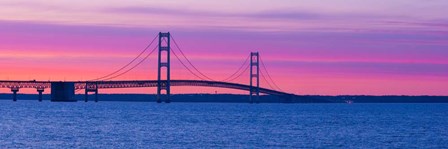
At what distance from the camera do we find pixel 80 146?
4509cm

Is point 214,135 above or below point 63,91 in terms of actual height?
below

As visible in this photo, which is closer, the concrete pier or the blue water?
the blue water

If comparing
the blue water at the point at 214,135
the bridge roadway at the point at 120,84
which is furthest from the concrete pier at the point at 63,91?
the blue water at the point at 214,135

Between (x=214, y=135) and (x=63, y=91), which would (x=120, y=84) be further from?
(x=214, y=135)

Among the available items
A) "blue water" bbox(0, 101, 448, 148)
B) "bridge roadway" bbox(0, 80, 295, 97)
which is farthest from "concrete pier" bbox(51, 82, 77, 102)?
"blue water" bbox(0, 101, 448, 148)

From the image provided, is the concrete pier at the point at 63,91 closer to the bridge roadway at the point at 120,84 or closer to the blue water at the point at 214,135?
the bridge roadway at the point at 120,84

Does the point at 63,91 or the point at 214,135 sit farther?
the point at 63,91

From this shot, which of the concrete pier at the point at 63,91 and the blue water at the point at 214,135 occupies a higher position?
the concrete pier at the point at 63,91

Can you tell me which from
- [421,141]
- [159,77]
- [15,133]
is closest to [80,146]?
[15,133]

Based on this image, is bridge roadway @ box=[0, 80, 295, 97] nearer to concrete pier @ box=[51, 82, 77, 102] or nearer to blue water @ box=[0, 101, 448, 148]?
concrete pier @ box=[51, 82, 77, 102]

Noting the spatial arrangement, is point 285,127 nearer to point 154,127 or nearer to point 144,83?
point 154,127

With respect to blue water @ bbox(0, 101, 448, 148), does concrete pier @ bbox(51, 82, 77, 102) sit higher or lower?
higher

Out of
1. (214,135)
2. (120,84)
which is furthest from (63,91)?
(214,135)

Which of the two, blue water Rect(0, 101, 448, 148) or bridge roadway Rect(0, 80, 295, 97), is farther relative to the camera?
bridge roadway Rect(0, 80, 295, 97)
